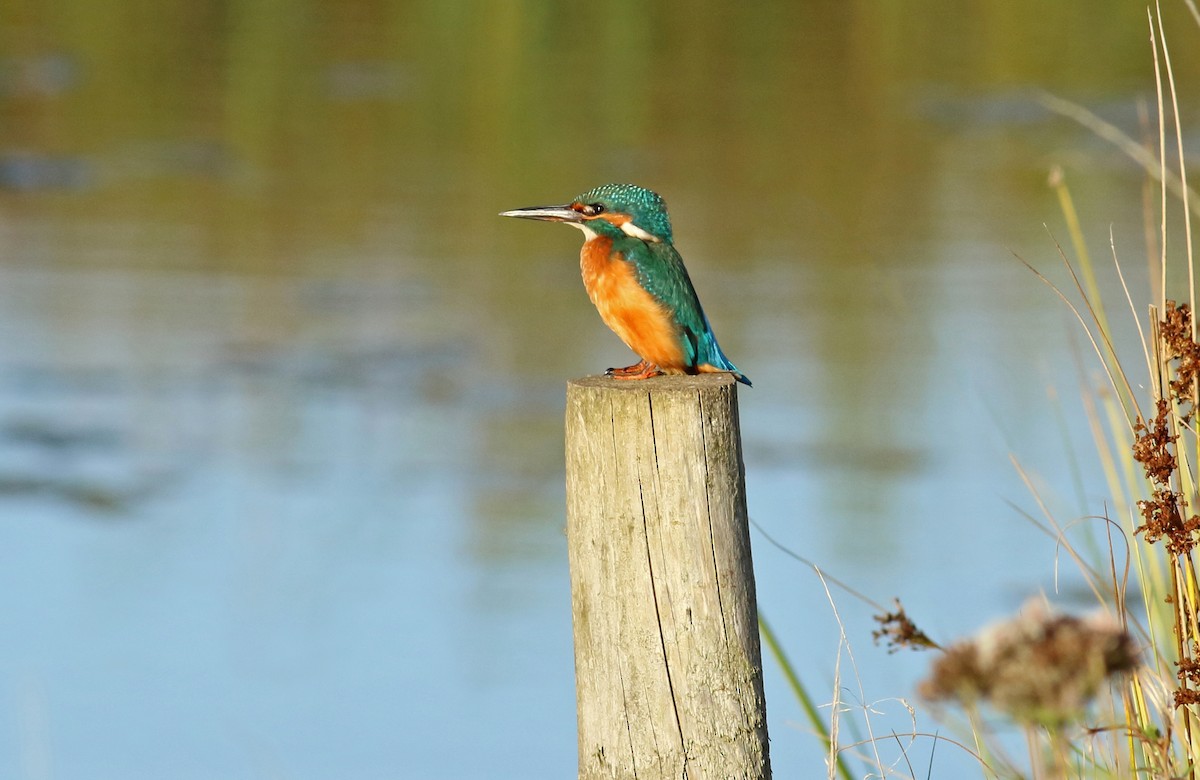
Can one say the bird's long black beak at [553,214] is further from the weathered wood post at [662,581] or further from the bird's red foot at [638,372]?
the weathered wood post at [662,581]

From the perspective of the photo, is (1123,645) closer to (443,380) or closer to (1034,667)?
(1034,667)

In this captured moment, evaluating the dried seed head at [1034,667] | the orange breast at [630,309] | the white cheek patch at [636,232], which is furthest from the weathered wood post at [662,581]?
the dried seed head at [1034,667]

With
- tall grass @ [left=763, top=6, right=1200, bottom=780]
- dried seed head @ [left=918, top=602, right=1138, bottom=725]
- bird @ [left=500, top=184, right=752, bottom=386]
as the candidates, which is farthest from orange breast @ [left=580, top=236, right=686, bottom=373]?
dried seed head @ [left=918, top=602, right=1138, bottom=725]

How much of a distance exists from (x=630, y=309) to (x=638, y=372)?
14cm

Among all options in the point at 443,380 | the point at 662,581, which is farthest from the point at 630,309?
the point at 443,380

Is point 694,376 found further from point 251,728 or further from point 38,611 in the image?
point 38,611

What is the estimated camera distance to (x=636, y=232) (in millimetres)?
3285

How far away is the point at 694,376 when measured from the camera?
9.65 feet

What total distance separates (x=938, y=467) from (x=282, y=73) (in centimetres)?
1241

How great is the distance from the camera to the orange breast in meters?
3.03

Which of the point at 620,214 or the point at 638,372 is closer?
the point at 638,372

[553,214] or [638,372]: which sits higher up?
[553,214]

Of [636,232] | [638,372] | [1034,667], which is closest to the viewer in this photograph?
[1034,667]

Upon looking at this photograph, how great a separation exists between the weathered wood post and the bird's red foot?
208mm
